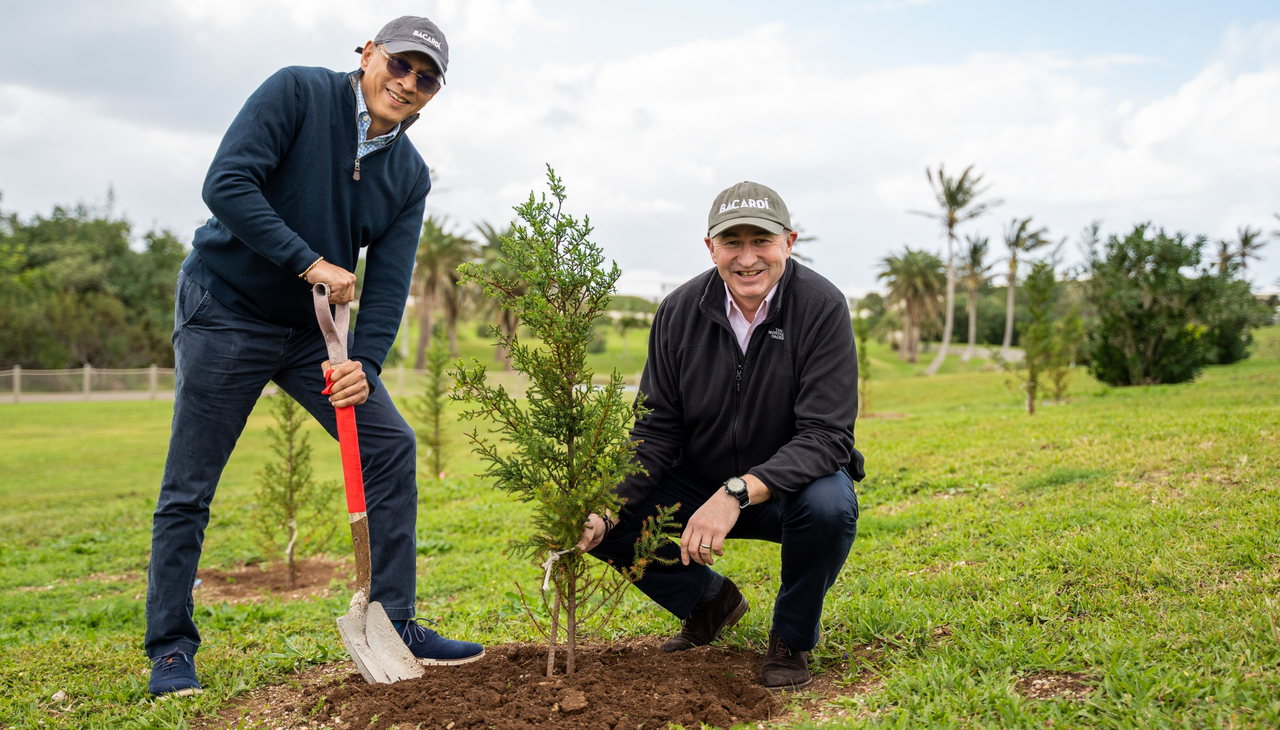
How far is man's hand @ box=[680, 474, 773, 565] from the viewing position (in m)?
3.08

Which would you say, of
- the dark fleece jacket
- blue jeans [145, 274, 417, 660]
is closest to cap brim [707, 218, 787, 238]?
the dark fleece jacket

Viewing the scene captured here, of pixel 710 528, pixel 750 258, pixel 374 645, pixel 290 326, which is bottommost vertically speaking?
pixel 374 645

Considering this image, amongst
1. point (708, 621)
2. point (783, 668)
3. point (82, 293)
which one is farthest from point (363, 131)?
point (82, 293)

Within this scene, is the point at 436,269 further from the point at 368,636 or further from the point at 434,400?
the point at 368,636

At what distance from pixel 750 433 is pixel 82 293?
49.6 m

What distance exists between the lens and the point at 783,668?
10.6 feet

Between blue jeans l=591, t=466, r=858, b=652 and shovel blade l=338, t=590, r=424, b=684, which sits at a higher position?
blue jeans l=591, t=466, r=858, b=652

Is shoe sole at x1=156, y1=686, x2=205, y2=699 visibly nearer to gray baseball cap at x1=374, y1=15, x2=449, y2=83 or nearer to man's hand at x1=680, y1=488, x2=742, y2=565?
man's hand at x1=680, y1=488, x2=742, y2=565

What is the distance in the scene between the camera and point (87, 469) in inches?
629

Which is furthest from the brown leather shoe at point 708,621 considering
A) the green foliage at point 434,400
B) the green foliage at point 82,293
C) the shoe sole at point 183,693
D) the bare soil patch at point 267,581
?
the green foliage at point 82,293

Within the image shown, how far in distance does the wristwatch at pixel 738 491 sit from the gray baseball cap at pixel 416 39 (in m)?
2.06

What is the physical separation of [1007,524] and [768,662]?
2.39 meters

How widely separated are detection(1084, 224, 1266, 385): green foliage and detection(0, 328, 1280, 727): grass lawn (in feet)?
36.9

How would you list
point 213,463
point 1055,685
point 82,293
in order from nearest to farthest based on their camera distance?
point 1055,685 < point 213,463 < point 82,293
